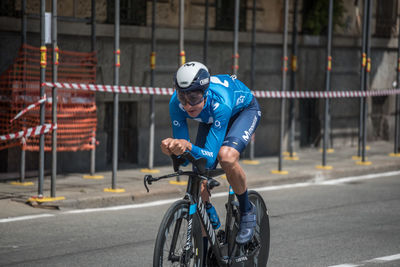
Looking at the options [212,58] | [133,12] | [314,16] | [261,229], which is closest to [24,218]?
[261,229]

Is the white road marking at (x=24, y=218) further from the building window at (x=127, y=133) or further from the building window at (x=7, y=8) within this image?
the building window at (x=127, y=133)

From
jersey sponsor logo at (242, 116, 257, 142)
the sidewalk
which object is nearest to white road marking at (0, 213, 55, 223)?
the sidewalk

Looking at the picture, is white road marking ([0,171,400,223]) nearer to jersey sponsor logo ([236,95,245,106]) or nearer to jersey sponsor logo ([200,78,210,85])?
jersey sponsor logo ([236,95,245,106])

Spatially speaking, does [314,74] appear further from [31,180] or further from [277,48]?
[31,180]

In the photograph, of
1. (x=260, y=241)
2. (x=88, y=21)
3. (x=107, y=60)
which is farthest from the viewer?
(x=107, y=60)

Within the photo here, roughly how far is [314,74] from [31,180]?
26.5 feet

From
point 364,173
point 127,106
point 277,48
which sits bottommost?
point 364,173

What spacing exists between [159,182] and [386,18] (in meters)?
9.95

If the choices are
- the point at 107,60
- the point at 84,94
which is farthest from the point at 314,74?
the point at 84,94

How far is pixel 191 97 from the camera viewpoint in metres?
5.93

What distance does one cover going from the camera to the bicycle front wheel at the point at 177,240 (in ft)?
18.3

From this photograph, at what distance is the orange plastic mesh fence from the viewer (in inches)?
466

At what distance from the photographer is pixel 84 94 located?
12.7 m

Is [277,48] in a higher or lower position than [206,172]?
higher
